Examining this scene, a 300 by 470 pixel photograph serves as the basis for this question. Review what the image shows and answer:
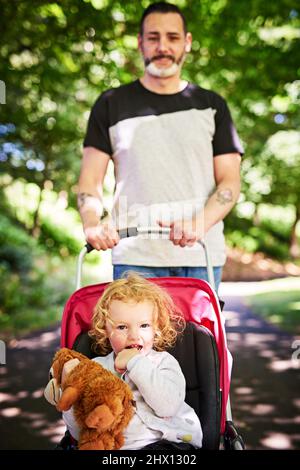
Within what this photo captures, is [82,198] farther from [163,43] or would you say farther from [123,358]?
[123,358]

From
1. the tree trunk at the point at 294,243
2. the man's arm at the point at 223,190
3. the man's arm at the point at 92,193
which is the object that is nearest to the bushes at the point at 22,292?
the man's arm at the point at 92,193

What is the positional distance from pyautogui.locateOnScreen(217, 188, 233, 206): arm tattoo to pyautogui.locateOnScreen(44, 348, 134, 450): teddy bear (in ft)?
3.68

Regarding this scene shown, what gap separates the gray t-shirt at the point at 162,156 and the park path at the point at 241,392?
6.30ft

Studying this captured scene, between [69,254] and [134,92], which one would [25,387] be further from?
[69,254]

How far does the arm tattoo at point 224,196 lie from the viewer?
2.82 meters

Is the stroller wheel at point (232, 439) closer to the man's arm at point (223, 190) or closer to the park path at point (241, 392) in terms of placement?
the man's arm at point (223, 190)

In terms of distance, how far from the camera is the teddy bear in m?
1.92

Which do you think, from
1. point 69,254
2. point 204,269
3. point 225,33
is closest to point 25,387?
point 204,269

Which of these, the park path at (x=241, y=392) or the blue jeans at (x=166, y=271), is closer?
the blue jeans at (x=166, y=271)

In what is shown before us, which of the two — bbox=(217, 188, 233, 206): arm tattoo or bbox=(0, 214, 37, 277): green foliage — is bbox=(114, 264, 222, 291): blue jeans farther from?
bbox=(0, 214, 37, 277): green foliage

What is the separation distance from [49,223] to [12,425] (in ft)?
39.8

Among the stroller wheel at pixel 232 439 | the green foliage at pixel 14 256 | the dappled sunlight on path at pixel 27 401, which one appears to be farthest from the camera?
the green foliage at pixel 14 256

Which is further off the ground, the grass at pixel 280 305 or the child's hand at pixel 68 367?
the child's hand at pixel 68 367

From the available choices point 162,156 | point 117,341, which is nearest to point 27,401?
point 162,156
